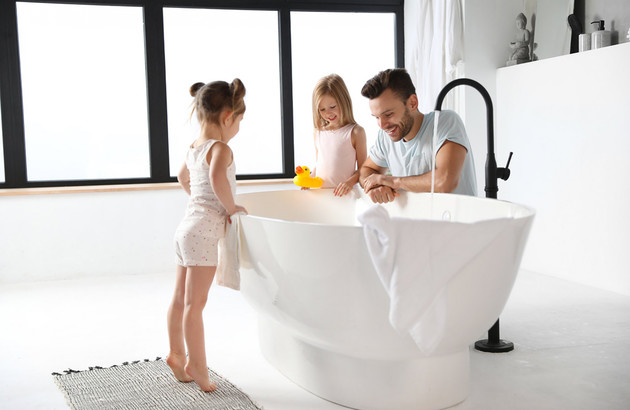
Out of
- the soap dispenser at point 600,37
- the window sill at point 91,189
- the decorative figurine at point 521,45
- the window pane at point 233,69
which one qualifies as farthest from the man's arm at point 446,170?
the window pane at point 233,69

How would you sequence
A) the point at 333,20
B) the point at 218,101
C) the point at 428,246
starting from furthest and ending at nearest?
1. the point at 333,20
2. the point at 218,101
3. the point at 428,246

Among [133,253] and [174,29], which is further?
[174,29]

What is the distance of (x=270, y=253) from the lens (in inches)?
80.1

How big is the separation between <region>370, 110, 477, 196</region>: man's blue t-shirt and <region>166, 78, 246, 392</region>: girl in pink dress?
28.5 inches

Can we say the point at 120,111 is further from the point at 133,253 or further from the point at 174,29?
the point at 133,253

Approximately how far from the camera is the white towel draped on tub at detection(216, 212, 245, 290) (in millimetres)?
2209

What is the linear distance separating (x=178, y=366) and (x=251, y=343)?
0.49 meters

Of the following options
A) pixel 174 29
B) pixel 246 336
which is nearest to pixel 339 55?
pixel 174 29

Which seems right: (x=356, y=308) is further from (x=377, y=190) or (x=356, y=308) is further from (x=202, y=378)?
(x=377, y=190)

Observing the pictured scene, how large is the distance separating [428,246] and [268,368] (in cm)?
108

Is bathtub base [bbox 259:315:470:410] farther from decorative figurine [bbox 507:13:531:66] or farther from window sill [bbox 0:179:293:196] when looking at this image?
decorative figurine [bbox 507:13:531:66]

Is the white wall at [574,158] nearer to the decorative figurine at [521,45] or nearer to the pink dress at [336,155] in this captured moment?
the decorative figurine at [521,45]

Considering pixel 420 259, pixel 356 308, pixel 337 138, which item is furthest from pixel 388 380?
pixel 337 138

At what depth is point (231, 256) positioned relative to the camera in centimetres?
223
